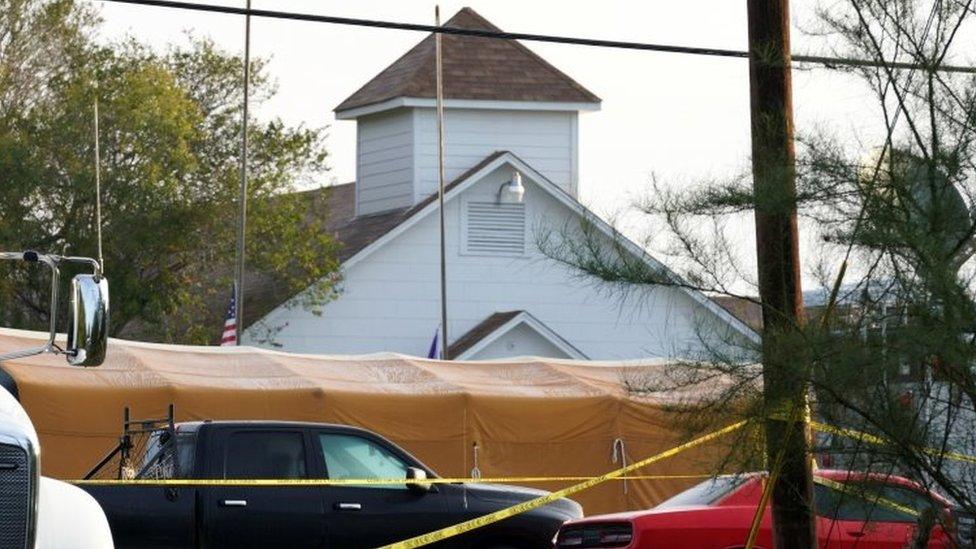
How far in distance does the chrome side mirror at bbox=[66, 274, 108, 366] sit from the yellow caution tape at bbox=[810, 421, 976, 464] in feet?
12.1

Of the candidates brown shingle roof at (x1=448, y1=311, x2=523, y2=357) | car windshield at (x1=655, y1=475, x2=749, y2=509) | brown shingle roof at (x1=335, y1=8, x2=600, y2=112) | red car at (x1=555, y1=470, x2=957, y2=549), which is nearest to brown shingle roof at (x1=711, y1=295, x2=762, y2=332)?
red car at (x1=555, y1=470, x2=957, y2=549)

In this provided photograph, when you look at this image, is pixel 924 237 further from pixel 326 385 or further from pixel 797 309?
pixel 326 385

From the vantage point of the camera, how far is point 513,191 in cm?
3522

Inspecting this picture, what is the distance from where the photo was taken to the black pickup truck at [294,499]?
14.3 meters

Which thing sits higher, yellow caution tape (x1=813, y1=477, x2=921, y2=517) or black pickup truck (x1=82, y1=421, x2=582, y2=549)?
yellow caution tape (x1=813, y1=477, x2=921, y2=517)

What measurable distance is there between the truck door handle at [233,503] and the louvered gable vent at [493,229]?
2195 cm

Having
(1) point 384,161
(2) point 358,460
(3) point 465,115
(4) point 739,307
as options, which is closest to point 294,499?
(2) point 358,460

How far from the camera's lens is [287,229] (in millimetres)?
36625

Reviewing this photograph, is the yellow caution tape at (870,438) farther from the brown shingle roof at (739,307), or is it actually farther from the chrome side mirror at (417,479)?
the chrome side mirror at (417,479)

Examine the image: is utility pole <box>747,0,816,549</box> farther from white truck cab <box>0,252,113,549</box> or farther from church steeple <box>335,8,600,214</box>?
church steeple <box>335,8,600,214</box>

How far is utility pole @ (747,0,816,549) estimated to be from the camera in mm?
9680

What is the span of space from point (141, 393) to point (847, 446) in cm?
1176

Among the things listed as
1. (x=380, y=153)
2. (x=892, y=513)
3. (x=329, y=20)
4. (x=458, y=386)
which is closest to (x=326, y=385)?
(x=458, y=386)

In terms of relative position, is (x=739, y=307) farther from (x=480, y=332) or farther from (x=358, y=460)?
(x=480, y=332)
